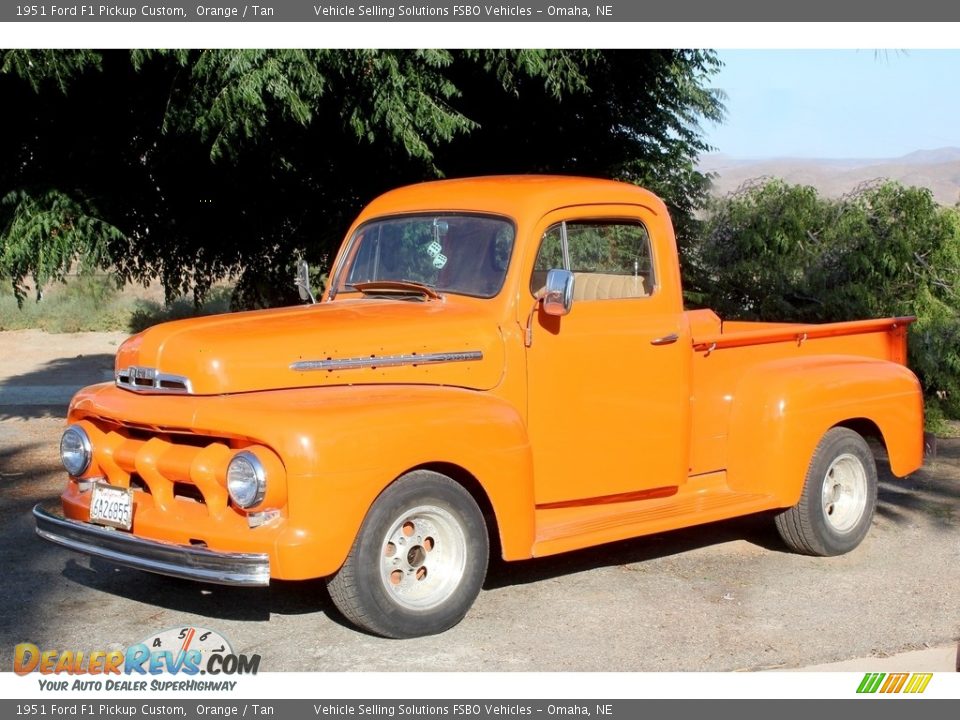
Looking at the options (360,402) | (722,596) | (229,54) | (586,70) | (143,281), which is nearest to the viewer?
(360,402)

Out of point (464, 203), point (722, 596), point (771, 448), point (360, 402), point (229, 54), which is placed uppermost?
point (229, 54)

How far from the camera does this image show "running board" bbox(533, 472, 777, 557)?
19.0 feet

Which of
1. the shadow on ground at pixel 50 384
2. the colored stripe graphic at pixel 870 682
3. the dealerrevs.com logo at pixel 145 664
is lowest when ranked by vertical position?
the colored stripe graphic at pixel 870 682

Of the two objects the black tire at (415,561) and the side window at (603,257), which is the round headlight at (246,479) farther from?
the side window at (603,257)

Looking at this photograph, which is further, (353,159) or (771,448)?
(353,159)

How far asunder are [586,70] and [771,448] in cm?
450

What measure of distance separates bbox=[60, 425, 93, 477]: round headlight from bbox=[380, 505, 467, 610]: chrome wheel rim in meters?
1.53

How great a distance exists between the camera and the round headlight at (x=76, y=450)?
556cm

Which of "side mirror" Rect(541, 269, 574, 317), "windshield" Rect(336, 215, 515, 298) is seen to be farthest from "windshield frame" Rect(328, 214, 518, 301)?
"side mirror" Rect(541, 269, 574, 317)

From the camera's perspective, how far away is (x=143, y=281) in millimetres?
11734

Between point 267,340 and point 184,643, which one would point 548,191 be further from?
point 184,643

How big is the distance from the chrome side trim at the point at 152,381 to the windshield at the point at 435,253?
1.45m

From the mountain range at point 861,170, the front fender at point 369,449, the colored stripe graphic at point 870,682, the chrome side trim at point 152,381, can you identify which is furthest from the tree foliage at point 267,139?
the mountain range at point 861,170

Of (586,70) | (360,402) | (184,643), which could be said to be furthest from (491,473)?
(586,70)
